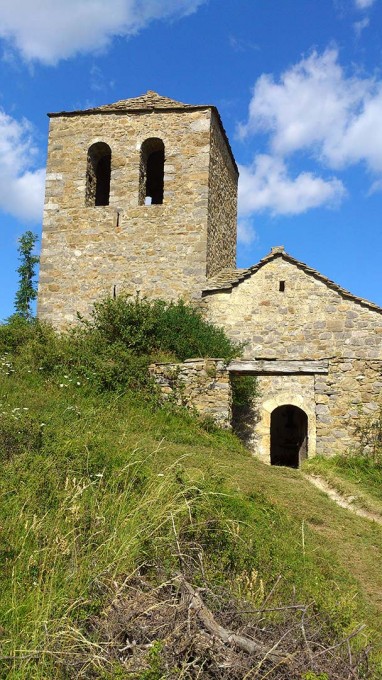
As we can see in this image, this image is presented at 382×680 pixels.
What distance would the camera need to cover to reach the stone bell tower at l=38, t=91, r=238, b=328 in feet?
56.4

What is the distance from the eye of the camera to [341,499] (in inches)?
388

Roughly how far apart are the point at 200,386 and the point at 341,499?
426 centimetres

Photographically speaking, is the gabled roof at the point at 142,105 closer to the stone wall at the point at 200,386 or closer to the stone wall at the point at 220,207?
the stone wall at the point at 220,207

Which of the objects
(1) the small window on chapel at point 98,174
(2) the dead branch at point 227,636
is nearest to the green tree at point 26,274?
(1) the small window on chapel at point 98,174

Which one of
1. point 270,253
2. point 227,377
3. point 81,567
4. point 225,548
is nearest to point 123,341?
point 227,377

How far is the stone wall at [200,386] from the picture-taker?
12805 millimetres

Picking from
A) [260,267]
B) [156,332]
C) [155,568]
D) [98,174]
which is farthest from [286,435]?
[155,568]

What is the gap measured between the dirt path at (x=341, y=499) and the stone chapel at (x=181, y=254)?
284 cm

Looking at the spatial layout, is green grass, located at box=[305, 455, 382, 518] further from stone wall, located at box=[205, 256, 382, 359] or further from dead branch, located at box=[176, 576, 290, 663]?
dead branch, located at box=[176, 576, 290, 663]

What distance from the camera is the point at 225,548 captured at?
16.4ft

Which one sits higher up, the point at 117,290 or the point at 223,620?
the point at 117,290

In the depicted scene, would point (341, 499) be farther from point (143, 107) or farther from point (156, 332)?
point (143, 107)

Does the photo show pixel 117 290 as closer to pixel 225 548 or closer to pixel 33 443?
pixel 33 443

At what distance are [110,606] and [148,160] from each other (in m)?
18.2
